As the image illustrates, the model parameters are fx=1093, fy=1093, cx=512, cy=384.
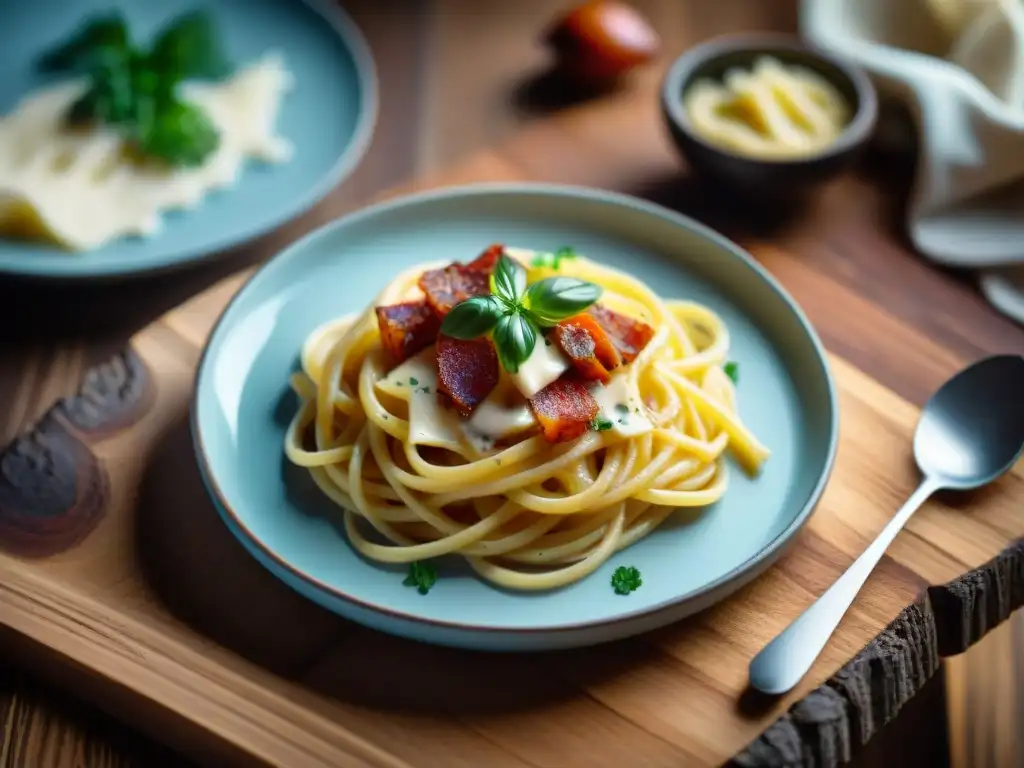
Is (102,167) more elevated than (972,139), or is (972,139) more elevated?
(972,139)

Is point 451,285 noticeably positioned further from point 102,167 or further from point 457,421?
point 102,167

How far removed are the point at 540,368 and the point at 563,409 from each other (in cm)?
11

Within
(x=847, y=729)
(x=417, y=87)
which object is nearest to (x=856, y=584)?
(x=847, y=729)

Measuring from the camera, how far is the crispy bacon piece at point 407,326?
9.23 ft

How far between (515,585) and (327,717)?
513 mm

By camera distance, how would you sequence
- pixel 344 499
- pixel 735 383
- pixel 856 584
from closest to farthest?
1. pixel 856 584
2. pixel 344 499
3. pixel 735 383

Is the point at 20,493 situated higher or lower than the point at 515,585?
lower

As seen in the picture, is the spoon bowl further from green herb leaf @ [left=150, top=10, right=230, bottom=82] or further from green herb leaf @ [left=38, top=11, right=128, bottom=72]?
green herb leaf @ [left=38, top=11, right=128, bottom=72]

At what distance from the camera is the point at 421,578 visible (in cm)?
254

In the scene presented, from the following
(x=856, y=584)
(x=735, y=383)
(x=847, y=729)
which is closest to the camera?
(x=847, y=729)

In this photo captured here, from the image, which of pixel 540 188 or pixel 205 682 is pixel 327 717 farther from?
pixel 540 188

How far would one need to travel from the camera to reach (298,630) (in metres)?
2.55

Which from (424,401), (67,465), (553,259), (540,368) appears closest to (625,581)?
(540,368)

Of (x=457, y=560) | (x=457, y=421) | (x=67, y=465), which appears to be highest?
Result: (x=457, y=421)
